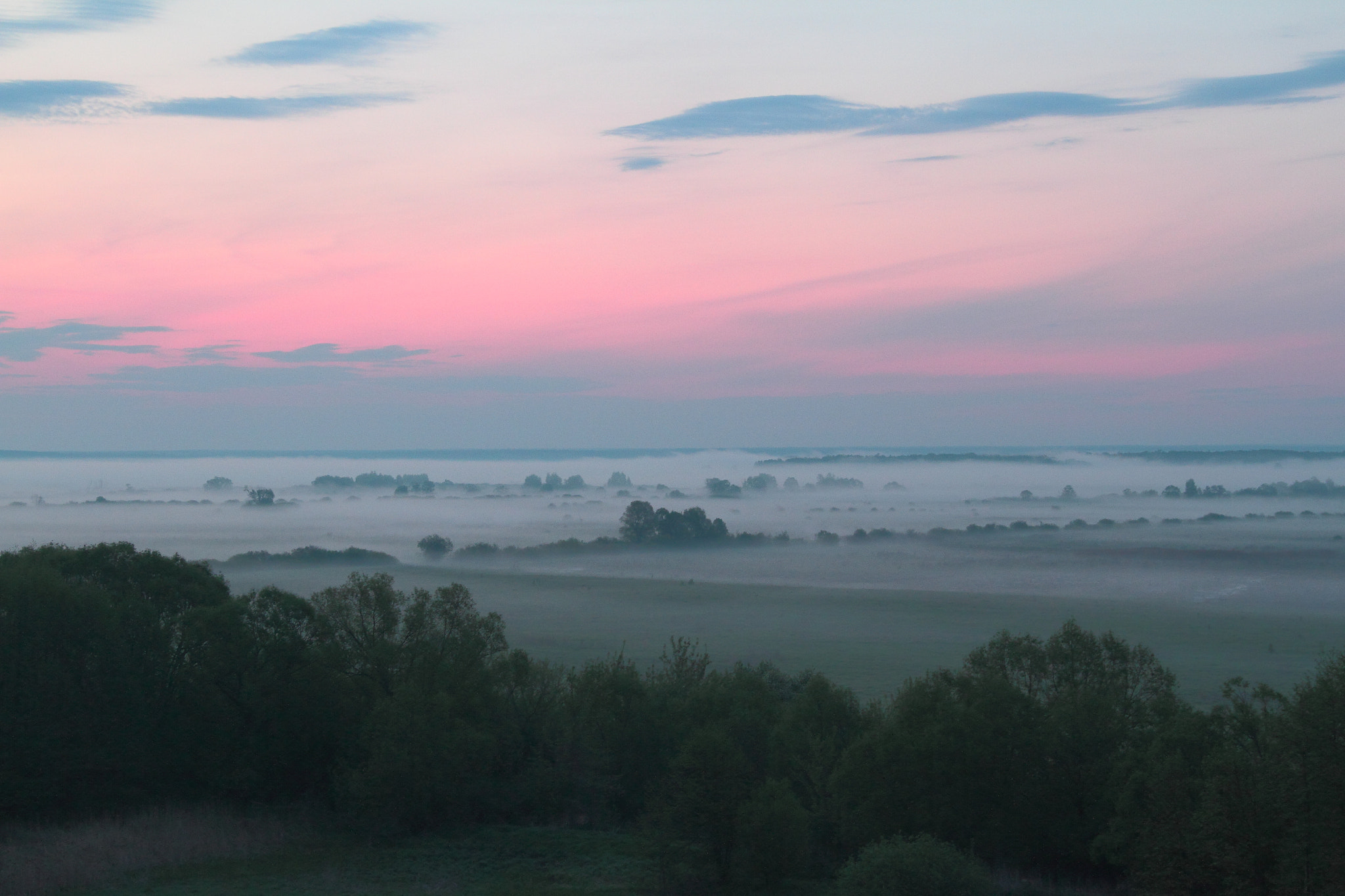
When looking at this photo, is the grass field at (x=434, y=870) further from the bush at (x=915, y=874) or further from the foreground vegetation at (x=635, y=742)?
the bush at (x=915, y=874)

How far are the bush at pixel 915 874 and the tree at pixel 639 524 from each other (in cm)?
13593

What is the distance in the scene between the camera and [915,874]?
25344mm

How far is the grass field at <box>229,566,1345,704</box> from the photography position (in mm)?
70250

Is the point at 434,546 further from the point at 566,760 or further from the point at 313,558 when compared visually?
the point at 566,760

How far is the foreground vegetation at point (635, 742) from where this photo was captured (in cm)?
2788

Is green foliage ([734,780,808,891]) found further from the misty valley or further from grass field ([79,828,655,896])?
grass field ([79,828,655,896])

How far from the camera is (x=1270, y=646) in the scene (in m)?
74.2

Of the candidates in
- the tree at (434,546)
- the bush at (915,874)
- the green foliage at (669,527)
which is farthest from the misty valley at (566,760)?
the green foliage at (669,527)

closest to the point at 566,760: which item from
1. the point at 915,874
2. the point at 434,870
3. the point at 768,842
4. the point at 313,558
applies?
the point at 434,870

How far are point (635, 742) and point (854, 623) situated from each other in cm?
5721

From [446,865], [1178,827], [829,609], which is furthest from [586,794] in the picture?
[829,609]

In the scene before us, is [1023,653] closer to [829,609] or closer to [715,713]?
[715,713]

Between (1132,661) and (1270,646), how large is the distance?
43.7 meters

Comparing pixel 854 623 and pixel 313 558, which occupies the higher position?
pixel 313 558
